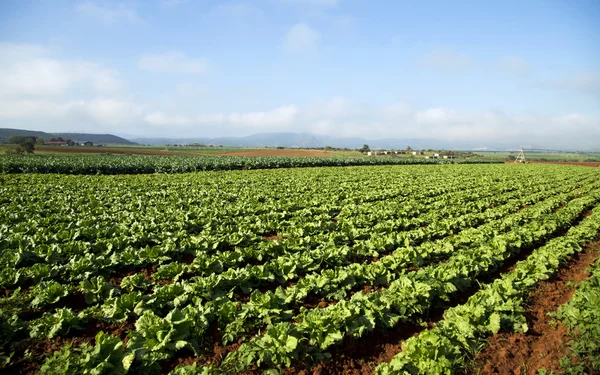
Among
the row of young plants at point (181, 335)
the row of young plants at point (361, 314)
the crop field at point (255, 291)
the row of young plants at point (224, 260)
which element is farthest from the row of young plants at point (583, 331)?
the row of young plants at point (224, 260)

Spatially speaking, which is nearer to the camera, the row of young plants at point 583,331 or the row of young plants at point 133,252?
the row of young plants at point 583,331

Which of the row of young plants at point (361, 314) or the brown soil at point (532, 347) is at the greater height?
the row of young plants at point (361, 314)

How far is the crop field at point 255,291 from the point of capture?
4496mm

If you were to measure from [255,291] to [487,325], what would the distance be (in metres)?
4.01

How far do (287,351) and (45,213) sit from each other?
41.1 ft

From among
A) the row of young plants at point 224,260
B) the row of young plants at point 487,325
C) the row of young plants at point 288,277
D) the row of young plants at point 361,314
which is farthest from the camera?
the row of young plants at point 224,260

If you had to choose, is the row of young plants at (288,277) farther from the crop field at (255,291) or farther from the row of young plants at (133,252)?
the row of young plants at (133,252)

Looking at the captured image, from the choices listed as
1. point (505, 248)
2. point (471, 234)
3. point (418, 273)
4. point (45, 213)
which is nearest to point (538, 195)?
point (471, 234)

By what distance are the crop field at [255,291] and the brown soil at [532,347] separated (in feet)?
0.66

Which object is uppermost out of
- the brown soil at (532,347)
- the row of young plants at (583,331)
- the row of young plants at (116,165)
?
the row of young plants at (116,165)

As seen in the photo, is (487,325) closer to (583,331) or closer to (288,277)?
(583,331)

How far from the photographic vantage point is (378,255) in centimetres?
888

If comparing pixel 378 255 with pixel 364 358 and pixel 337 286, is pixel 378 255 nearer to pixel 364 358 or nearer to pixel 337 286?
pixel 337 286

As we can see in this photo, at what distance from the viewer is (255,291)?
224 inches
